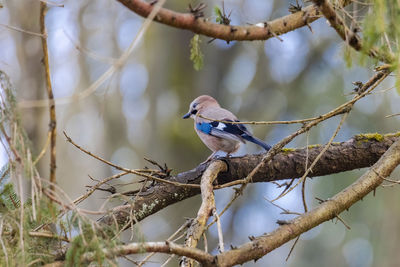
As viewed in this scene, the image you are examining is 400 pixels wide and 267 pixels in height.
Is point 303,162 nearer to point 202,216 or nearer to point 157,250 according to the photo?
point 202,216

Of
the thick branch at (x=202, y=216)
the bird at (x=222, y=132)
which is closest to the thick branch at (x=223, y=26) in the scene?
the thick branch at (x=202, y=216)

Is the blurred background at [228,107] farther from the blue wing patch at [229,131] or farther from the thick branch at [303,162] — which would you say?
the thick branch at [303,162]

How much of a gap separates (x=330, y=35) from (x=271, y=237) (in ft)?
26.4

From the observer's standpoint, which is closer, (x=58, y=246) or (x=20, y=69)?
(x=58, y=246)

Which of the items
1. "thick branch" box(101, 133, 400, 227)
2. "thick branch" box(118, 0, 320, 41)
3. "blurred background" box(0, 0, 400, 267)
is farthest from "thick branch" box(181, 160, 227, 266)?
"blurred background" box(0, 0, 400, 267)

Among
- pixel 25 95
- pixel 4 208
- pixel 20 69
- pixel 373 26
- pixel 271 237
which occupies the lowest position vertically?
pixel 271 237

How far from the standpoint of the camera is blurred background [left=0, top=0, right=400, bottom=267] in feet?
28.5

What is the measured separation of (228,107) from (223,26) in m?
7.17

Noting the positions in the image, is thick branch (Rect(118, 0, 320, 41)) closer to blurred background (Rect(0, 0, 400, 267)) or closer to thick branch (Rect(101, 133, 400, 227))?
thick branch (Rect(101, 133, 400, 227))

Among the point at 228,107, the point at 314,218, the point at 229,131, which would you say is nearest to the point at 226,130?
the point at 229,131

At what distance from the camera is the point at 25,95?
6.53 metres

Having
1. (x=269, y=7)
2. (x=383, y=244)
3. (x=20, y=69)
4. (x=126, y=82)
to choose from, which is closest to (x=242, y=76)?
(x=269, y=7)

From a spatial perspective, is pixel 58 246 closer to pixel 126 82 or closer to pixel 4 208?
pixel 4 208

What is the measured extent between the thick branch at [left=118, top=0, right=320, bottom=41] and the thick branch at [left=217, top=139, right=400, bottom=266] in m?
0.92
